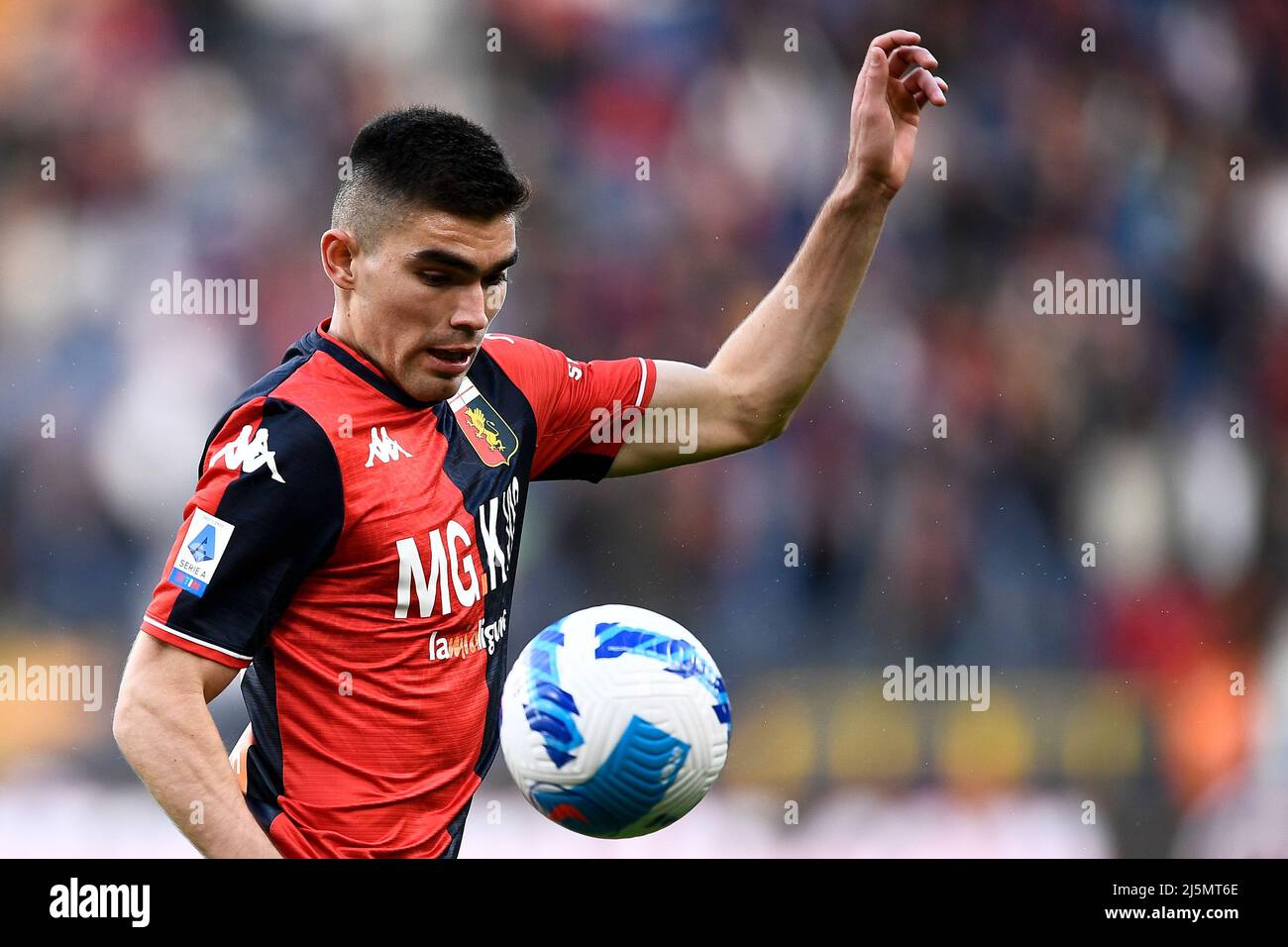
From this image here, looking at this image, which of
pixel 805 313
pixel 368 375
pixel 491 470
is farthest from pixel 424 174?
pixel 805 313

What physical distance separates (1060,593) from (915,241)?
193 centimetres

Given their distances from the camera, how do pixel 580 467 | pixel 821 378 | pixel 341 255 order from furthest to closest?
pixel 821 378
pixel 580 467
pixel 341 255

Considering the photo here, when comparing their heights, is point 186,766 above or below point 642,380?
below

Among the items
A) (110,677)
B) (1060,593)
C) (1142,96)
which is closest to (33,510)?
(110,677)

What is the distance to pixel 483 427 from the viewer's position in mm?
3473

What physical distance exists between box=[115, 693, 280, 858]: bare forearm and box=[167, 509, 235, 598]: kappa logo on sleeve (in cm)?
22

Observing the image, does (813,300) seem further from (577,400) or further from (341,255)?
(341,255)

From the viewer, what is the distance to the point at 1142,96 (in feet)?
26.1

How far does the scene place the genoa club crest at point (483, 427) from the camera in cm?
343

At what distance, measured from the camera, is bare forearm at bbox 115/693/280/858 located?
2822 millimetres

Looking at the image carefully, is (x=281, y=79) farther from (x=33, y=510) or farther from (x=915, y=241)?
(x=915, y=241)

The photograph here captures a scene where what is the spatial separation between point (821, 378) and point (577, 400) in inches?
139

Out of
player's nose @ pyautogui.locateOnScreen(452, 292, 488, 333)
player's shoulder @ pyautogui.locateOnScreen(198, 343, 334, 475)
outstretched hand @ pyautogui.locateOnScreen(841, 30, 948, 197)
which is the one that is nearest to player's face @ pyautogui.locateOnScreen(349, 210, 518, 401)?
player's nose @ pyautogui.locateOnScreen(452, 292, 488, 333)

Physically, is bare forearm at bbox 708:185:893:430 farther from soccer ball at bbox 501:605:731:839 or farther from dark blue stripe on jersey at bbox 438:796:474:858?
dark blue stripe on jersey at bbox 438:796:474:858
